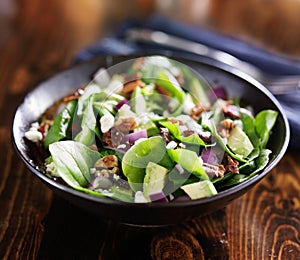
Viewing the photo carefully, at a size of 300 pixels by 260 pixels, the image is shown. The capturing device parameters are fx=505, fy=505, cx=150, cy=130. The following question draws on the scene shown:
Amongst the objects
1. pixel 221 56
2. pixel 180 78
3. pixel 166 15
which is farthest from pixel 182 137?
pixel 166 15

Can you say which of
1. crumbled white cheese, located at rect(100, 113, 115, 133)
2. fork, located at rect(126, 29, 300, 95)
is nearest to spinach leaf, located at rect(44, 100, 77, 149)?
crumbled white cheese, located at rect(100, 113, 115, 133)

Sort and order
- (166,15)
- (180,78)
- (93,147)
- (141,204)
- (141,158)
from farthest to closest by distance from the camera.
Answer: (166,15), (180,78), (93,147), (141,158), (141,204)

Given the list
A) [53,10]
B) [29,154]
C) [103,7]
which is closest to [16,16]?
[53,10]

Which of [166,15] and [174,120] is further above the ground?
[166,15]

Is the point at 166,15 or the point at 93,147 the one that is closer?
the point at 93,147

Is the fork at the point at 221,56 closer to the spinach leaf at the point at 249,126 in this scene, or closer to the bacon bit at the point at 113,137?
the spinach leaf at the point at 249,126

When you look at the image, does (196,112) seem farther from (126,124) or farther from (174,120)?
(126,124)

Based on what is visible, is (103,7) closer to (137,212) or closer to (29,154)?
(29,154)

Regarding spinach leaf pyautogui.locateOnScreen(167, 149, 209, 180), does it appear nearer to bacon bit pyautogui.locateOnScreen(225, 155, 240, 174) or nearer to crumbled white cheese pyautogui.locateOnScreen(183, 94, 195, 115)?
bacon bit pyautogui.locateOnScreen(225, 155, 240, 174)
